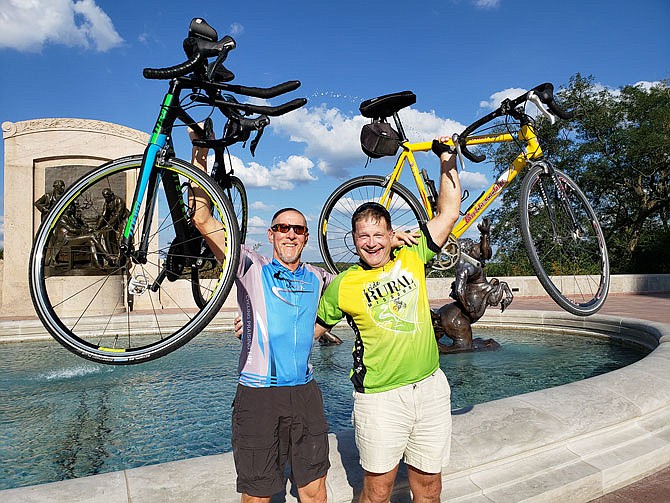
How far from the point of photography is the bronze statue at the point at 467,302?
771 cm

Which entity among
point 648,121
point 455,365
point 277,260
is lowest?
point 455,365

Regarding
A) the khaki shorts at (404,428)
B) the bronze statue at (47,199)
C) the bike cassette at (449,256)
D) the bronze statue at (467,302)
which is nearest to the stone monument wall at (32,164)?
the bronze statue at (47,199)

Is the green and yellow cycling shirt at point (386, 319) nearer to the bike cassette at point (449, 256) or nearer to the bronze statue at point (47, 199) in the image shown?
the bike cassette at point (449, 256)

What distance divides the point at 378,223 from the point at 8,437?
3826mm

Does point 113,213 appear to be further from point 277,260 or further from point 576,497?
point 576,497

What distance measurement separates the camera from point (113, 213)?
12.7m

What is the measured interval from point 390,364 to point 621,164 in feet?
90.6

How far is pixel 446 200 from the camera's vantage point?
114 inches

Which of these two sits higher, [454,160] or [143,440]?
[454,160]

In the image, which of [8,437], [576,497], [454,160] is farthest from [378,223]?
[8,437]

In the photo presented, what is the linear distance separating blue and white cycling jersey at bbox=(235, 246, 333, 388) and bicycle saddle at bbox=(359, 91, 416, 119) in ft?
8.22

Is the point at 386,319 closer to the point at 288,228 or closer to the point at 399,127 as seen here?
the point at 288,228

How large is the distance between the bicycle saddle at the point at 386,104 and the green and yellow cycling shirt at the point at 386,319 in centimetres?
233

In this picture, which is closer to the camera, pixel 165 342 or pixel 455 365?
pixel 165 342
